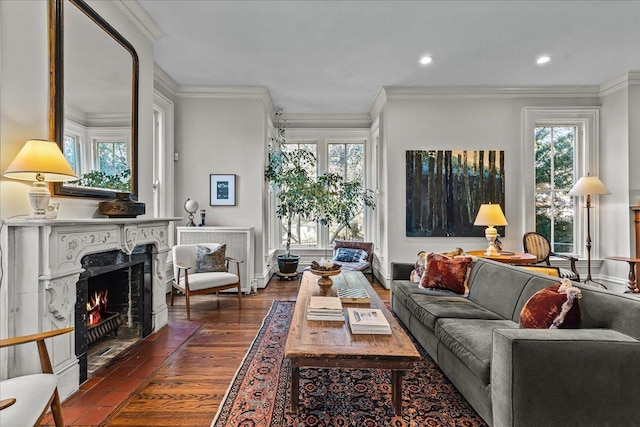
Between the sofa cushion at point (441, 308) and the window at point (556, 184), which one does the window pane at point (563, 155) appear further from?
the sofa cushion at point (441, 308)

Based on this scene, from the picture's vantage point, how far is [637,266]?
4203 mm

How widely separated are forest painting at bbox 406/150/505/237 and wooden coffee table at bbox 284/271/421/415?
Result: 9.86ft

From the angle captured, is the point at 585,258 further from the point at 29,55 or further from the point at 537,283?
the point at 29,55

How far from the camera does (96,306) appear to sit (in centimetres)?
276

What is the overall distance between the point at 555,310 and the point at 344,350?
3.68 ft

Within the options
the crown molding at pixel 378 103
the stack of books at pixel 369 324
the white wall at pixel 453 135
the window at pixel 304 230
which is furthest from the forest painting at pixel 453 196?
the stack of books at pixel 369 324

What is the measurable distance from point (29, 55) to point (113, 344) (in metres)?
2.27

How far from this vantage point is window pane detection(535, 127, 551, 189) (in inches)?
201

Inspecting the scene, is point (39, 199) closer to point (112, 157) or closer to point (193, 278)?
point (112, 157)

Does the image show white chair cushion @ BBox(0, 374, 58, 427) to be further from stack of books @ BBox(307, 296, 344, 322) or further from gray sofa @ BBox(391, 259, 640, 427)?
gray sofa @ BBox(391, 259, 640, 427)

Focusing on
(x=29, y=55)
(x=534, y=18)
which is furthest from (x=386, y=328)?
(x=534, y=18)

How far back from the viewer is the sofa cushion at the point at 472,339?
1.78 metres

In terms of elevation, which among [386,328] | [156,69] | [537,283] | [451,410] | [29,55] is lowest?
[451,410]

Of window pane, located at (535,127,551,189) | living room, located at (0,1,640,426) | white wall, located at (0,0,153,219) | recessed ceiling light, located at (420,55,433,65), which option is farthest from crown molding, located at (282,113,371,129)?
white wall, located at (0,0,153,219)
